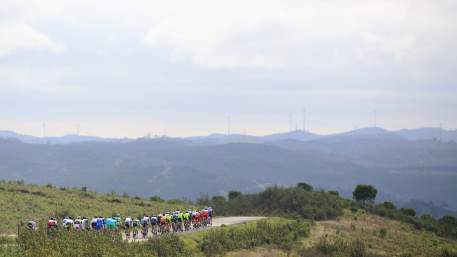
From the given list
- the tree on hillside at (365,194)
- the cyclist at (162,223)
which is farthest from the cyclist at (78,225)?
the tree on hillside at (365,194)

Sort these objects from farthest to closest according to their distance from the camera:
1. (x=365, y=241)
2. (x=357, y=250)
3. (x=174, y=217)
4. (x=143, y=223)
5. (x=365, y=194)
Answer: (x=365, y=194) < (x=365, y=241) < (x=357, y=250) < (x=174, y=217) < (x=143, y=223)

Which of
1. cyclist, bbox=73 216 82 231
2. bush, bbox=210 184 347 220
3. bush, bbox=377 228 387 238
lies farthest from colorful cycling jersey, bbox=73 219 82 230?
bush, bbox=377 228 387 238

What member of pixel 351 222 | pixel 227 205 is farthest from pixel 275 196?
pixel 351 222

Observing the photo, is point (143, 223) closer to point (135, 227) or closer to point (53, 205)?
point (135, 227)

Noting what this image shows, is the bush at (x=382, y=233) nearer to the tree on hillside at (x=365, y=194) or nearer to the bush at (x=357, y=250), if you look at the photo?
the bush at (x=357, y=250)

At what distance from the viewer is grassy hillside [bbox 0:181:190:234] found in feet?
178

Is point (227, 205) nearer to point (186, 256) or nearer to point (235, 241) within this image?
point (235, 241)

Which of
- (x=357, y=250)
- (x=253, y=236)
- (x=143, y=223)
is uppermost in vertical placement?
(x=143, y=223)

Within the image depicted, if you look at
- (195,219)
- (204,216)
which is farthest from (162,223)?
(204,216)

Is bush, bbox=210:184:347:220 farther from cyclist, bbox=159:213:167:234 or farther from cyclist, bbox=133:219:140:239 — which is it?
cyclist, bbox=133:219:140:239

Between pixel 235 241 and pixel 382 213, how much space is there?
39284 mm

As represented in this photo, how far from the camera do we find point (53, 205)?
6141 centimetres

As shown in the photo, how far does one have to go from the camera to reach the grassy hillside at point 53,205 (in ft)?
178

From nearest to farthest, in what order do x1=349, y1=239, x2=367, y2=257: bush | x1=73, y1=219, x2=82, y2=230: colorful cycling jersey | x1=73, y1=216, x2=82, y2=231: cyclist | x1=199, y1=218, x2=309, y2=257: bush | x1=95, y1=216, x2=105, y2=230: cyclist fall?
x1=73, y1=216, x2=82, y2=231: cyclist
x1=73, y1=219, x2=82, y2=230: colorful cycling jersey
x1=95, y1=216, x2=105, y2=230: cyclist
x1=199, y1=218, x2=309, y2=257: bush
x1=349, y1=239, x2=367, y2=257: bush
